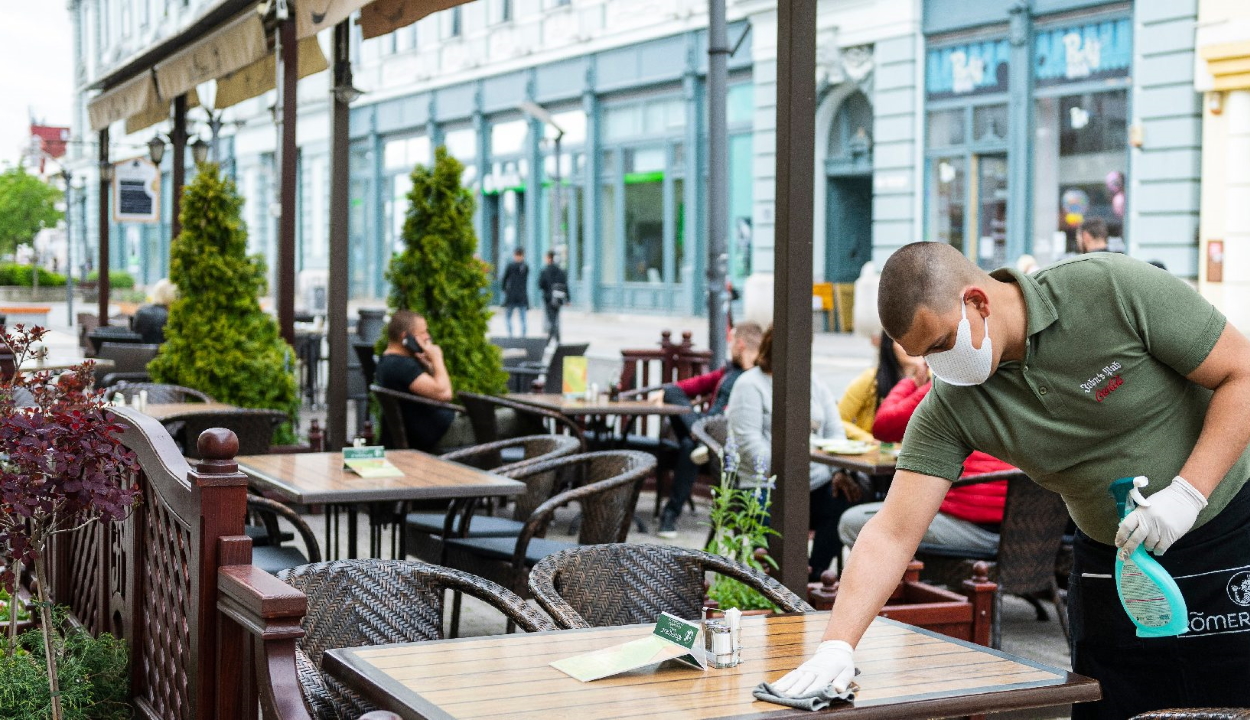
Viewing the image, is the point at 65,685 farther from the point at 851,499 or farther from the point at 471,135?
the point at 471,135

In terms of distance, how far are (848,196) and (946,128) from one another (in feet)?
11.3

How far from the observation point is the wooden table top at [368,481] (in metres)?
5.57

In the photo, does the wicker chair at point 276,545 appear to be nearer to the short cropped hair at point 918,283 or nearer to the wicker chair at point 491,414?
the wicker chair at point 491,414

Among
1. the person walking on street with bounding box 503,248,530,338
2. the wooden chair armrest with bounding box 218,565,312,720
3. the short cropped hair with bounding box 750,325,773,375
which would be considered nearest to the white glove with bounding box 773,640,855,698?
the wooden chair armrest with bounding box 218,565,312,720

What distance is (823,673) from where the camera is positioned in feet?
9.53

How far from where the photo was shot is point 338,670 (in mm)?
3000

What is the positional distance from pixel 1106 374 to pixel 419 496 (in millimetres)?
3056

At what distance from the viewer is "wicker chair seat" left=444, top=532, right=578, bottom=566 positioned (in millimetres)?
5805

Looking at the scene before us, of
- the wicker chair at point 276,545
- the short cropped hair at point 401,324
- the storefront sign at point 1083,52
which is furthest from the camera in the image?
the storefront sign at point 1083,52

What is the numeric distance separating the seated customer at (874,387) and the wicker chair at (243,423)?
10.2 ft

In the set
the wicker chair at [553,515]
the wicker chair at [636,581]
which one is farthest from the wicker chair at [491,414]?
the wicker chair at [636,581]

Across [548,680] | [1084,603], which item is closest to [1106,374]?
[1084,603]

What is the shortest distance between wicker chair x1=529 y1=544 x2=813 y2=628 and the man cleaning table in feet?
3.00

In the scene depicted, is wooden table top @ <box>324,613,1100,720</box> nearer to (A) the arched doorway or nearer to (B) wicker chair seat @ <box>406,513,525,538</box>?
(B) wicker chair seat @ <box>406,513,525,538</box>
